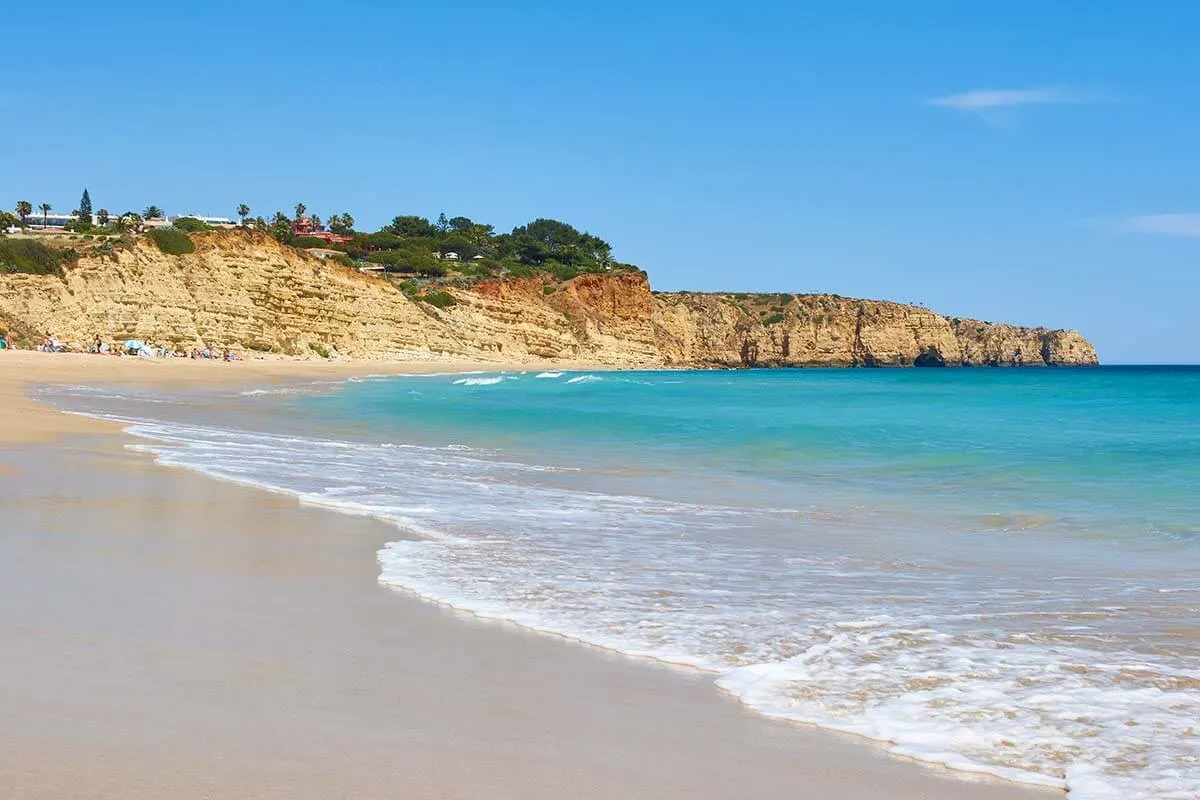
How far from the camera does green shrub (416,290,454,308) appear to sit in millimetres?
68875

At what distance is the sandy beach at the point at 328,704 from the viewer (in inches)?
117

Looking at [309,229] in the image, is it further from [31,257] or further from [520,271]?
[31,257]

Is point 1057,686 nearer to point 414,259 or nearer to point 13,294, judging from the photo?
point 13,294

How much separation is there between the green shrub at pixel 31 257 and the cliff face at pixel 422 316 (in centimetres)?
63

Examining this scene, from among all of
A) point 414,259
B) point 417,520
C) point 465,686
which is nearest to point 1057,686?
point 465,686

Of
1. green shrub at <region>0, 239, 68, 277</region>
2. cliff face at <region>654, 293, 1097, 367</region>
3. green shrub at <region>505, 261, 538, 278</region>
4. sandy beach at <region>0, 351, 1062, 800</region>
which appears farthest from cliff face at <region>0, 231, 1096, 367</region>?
sandy beach at <region>0, 351, 1062, 800</region>

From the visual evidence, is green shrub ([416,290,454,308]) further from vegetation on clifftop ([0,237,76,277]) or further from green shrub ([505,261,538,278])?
vegetation on clifftop ([0,237,76,277])

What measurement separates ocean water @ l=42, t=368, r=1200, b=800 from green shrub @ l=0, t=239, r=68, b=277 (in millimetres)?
34205

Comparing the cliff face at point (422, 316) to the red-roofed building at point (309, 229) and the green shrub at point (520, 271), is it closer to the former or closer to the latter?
the green shrub at point (520, 271)

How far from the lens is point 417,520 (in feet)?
27.7

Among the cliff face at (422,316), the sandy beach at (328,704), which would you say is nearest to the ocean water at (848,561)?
the sandy beach at (328,704)

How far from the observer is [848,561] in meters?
7.30

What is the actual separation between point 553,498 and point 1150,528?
5459 millimetres

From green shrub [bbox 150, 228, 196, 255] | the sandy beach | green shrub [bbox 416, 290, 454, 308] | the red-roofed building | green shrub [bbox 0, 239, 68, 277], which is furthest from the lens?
the red-roofed building
